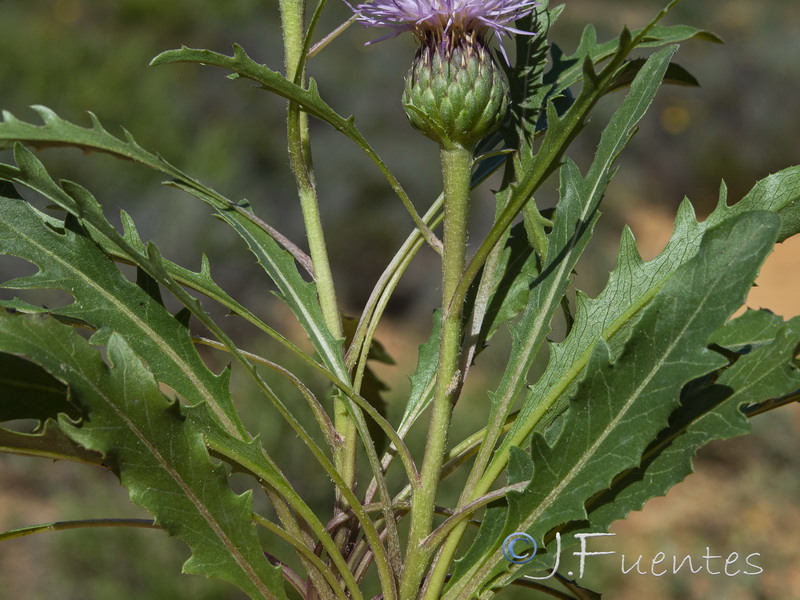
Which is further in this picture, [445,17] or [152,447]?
[445,17]

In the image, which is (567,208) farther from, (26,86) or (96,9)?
(96,9)

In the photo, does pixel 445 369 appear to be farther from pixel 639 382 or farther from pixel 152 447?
pixel 152 447

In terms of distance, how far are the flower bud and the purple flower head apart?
2cm

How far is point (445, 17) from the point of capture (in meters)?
0.91

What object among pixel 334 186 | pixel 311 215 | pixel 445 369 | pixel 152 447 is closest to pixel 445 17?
pixel 311 215

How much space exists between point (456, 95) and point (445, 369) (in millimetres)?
291

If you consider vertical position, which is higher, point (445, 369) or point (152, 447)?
point (445, 369)

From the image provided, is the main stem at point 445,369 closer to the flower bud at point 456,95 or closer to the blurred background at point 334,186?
the flower bud at point 456,95

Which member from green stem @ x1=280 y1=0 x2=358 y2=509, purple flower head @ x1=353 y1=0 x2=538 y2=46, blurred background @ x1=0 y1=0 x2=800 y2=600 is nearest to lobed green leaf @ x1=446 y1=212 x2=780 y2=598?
green stem @ x1=280 y1=0 x2=358 y2=509

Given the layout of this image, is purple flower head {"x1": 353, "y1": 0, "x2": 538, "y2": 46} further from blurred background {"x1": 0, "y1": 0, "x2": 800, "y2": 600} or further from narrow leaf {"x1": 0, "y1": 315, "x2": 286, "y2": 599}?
blurred background {"x1": 0, "y1": 0, "x2": 800, "y2": 600}

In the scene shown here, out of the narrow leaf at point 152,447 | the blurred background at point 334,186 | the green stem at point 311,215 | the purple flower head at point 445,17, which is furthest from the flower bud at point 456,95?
the blurred background at point 334,186

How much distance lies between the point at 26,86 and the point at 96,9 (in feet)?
11.6

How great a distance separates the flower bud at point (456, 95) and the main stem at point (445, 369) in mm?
23

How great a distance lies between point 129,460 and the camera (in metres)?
0.77
